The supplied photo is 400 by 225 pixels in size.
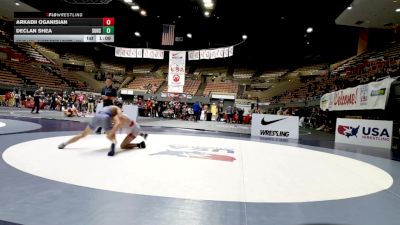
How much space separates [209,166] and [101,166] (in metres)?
1.40

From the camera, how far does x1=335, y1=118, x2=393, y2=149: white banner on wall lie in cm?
875

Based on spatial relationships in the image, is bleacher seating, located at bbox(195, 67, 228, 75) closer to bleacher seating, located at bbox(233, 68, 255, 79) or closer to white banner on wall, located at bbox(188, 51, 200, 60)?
bleacher seating, located at bbox(233, 68, 255, 79)

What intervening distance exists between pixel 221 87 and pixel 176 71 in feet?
75.6

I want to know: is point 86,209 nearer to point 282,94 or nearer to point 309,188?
point 309,188

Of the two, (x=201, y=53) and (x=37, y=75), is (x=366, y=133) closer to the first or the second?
(x=201, y=53)

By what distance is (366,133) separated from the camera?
30.0 feet

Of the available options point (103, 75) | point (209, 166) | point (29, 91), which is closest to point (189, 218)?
point (209, 166)

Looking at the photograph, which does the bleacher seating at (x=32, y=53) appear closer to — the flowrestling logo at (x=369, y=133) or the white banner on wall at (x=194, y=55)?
the white banner on wall at (x=194, y=55)

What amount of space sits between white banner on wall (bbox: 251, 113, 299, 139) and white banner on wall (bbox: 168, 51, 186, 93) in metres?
6.01

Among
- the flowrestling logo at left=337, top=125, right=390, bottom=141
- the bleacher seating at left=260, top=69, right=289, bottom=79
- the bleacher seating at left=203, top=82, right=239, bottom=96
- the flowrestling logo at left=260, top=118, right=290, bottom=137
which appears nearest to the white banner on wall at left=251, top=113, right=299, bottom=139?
the flowrestling logo at left=260, top=118, right=290, bottom=137

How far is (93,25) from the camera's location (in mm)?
8961

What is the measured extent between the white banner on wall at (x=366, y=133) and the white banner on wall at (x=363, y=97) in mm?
783

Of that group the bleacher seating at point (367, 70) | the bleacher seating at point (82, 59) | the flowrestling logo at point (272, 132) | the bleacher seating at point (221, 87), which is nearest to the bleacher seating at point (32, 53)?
the bleacher seating at point (82, 59)

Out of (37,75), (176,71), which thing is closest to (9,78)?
(37,75)
